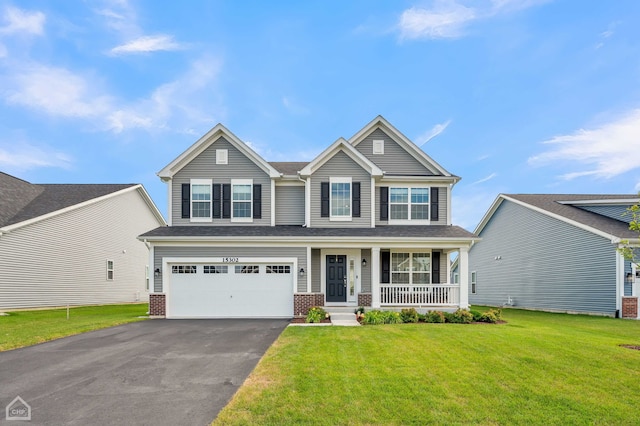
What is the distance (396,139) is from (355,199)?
12.1 ft

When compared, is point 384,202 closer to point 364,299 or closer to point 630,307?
point 364,299

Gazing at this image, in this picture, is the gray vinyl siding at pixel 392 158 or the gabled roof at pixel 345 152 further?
the gray vinyl siding at pixel 392 158

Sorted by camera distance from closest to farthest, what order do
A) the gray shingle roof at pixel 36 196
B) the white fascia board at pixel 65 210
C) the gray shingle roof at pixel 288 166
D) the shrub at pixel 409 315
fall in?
1. the shrub at pixel 409 315
2. the white fascia board at pixel 65 210
3. the gray shingle roof at pixel 288 166
4. the gray shingle roof at pixel 36 196

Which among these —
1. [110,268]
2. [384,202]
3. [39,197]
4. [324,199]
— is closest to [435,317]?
[384,202]

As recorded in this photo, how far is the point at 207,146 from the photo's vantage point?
17047 mm

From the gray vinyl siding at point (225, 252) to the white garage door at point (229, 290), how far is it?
0.40 meters

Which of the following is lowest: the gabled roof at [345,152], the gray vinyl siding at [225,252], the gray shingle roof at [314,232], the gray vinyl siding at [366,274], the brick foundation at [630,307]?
the brick foundation at [630,307]

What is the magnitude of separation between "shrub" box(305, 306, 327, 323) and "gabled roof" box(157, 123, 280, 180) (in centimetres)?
595

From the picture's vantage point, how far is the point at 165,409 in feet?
17.8

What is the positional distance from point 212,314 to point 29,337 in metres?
6.12

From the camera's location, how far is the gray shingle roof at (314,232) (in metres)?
15.4

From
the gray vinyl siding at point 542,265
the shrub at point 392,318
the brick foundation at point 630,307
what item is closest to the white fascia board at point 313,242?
the shrub at point 392,318

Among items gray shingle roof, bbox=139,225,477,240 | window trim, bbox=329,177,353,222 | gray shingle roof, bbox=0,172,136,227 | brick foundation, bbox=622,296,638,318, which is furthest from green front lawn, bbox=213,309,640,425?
gray shingle roof, bbox=0,172,136,227

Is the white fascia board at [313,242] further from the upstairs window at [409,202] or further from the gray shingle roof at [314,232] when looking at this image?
the upstairs window at [409,202]
